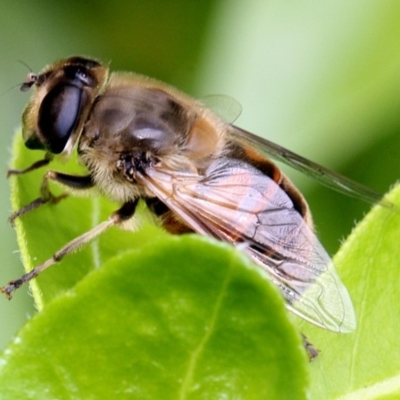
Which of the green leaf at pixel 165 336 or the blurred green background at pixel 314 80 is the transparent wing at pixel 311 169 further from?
the green leaf at pixel 165 336

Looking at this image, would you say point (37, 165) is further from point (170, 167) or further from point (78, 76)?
point (170, 167)

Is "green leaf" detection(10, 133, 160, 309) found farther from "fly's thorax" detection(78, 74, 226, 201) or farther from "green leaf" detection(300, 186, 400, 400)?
"green leaf" detection(300, 186, 400, 400)

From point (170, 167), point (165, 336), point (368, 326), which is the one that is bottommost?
point (170, 167)

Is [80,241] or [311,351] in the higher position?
[311,351]

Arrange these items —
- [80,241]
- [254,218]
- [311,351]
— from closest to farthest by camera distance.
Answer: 1. [311,351]
2. [80,241]
3. [254,218]

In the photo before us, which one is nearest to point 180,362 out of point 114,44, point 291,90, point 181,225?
point 181,225

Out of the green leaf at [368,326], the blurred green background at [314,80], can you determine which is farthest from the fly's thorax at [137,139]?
the blurred green background at [314,80]

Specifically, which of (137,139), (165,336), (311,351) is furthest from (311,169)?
(165,336)

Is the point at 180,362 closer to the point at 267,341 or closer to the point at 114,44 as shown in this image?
the point at 267,341
